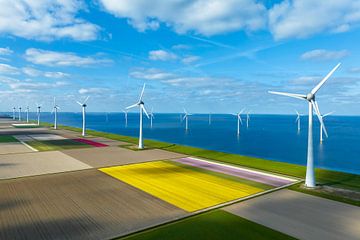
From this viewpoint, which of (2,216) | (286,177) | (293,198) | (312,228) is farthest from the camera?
(286,177)

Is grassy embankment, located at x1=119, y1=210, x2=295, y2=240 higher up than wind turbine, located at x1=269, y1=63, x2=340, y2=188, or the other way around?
wind turbine, located at x1=269, y1=63, x2=340, y2=188

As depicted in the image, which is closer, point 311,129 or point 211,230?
point 211,230


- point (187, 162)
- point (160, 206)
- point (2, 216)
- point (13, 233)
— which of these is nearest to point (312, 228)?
point (160, 206)

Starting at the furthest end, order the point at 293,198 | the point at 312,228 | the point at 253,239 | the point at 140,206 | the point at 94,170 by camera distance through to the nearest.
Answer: the point at 94,170 < the point at 293,198 < the point at 140,206 < the point at 312,228 < the point at 253,239

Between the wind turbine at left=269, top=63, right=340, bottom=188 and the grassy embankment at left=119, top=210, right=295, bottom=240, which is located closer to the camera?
the grassy embankment at left=119, top=210, right=295, bottom=240

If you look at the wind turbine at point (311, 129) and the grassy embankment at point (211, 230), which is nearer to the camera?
the grassy embankment at point (211, 230)

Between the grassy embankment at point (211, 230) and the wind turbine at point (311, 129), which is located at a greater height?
the wind turbine at point (311, 129)

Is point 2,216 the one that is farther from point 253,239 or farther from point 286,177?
point 286,177

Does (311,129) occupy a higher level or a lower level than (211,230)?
higher
